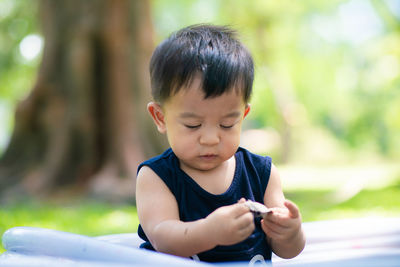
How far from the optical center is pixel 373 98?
55.0ft

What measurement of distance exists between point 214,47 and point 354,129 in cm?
1732

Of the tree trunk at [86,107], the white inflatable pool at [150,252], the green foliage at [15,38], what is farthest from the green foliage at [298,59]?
the white inflatable pool at [150,252]

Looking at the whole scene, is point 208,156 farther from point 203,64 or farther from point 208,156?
point 203,64

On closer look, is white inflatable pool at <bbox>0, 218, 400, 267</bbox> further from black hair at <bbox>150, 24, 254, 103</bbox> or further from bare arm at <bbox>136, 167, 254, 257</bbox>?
black hair at <bbox>150, 24, 254, 103</bbox>

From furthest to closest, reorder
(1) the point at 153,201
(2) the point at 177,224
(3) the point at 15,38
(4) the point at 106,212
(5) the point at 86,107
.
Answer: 1. (3) the point at 15,38
2. (5) the point at 86,107
3. (4) the point at 106,212
4. (1) the point at 153,201
5. (2) the point at 177,224

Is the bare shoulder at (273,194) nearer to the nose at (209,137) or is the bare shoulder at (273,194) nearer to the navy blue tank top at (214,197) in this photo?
the navy blue tank top at (214,197)

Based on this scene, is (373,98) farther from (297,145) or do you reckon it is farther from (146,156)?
(146,156)

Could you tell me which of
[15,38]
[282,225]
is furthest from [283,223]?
[15,38]

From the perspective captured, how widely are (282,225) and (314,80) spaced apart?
19.0m

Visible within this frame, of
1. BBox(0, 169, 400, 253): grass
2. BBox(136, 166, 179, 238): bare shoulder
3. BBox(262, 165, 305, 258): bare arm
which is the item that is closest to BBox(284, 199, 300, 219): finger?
BBox(262, 165, 305, 258): bare arm

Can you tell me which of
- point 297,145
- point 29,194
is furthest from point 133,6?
point 297,145

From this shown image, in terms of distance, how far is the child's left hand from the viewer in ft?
5.40

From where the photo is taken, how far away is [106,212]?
5590 millimetres

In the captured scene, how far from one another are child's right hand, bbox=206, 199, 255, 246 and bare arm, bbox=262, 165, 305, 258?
172 mm
